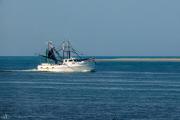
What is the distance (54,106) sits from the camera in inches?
2968

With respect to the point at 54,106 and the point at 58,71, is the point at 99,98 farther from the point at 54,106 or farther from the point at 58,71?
the point at 58,71

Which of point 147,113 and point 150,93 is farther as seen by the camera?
point 150,93

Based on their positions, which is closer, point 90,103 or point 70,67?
point 90,103

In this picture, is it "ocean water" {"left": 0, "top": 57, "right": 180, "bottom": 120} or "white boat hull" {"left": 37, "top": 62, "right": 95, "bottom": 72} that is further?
"white boat hull" {"left": 37, "top": 62, "right": 95, "bottom": 72}

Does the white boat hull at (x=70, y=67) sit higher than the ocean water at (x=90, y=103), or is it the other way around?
the ocean water at (x=90, y=103)

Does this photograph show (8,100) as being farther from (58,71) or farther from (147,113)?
(58,71)

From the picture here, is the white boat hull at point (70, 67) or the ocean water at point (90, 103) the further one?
the white boat hull at point (70, 67)

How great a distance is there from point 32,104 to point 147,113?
12.7 m

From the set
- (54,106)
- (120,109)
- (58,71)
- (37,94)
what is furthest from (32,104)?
→ (58,71)

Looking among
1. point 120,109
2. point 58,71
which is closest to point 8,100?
point 120,109

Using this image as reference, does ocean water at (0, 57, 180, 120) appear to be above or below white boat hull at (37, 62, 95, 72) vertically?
above

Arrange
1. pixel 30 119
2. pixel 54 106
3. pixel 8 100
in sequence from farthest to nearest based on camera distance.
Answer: pixel 8 100, pixel 54 106, pixel 30 119

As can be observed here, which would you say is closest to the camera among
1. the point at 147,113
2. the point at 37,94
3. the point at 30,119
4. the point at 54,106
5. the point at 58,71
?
the point at 30,119

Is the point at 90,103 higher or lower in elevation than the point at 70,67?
higher
